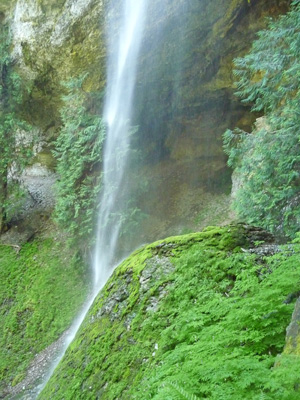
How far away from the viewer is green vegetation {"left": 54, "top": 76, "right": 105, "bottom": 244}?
36.6 ft

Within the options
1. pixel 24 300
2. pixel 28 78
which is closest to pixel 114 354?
pixel 24 300

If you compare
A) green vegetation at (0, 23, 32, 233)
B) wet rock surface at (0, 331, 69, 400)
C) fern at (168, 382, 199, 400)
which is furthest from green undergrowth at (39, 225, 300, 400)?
green vegetation at (0, 23, 32, 233)

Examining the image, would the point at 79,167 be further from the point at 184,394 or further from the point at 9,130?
the point at 184,394

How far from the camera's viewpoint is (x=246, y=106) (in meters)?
12.7

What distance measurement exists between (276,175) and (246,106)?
683 centimetres

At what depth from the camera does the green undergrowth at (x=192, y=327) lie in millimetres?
2100

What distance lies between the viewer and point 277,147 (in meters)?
6.38

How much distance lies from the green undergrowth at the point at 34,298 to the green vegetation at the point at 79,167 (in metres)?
1.18

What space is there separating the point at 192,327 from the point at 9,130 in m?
12.0

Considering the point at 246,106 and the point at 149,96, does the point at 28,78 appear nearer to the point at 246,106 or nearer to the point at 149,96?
the point at 149,96

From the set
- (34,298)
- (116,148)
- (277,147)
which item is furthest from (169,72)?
(34,298)

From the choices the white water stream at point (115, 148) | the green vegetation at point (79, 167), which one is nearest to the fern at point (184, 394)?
the white water stream at point (115, 148)

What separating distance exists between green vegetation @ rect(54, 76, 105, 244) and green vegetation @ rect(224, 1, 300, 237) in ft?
17.3

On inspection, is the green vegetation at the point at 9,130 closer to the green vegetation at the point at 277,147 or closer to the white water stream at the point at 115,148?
the white water stream at the point at 115,148
